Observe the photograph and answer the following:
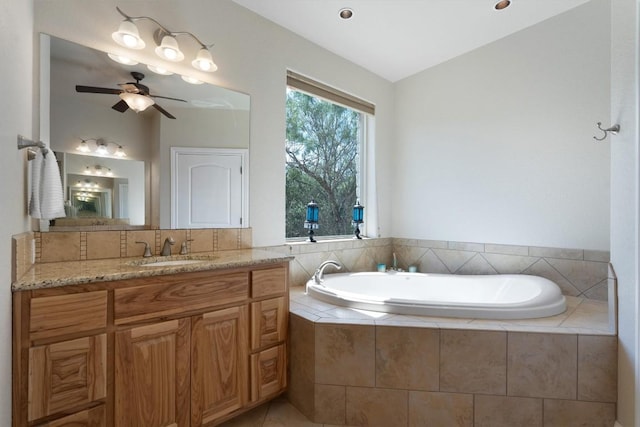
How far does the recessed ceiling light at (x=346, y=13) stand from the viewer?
2.30m

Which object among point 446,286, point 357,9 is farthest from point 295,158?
point 446,286

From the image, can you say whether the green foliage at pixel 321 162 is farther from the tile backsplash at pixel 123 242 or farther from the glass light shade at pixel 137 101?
the glass light shade at pixel 137 101

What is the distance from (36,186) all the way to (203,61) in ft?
3.89

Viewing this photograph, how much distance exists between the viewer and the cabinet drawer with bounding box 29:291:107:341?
3.65 ft

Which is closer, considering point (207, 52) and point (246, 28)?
point (207, 52)

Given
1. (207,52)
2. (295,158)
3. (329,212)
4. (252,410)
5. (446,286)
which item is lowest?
(252,410)

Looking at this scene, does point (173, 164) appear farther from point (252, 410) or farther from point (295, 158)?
point (252, 410)

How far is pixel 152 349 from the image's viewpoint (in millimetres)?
1381

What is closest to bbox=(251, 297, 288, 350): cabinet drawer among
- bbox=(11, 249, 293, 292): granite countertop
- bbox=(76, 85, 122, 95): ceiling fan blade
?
bbox=(11, 249, 293, 292): granite countertop

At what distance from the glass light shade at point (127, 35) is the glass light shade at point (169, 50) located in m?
0.12

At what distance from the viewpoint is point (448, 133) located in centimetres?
306

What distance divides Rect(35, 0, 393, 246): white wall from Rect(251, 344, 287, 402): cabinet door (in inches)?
33.0

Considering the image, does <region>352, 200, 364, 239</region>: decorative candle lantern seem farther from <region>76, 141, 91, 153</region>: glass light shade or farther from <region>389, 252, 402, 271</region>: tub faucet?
<region>76, 141, 91, 153</region>: glass light shade

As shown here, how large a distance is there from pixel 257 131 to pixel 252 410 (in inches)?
75.5
